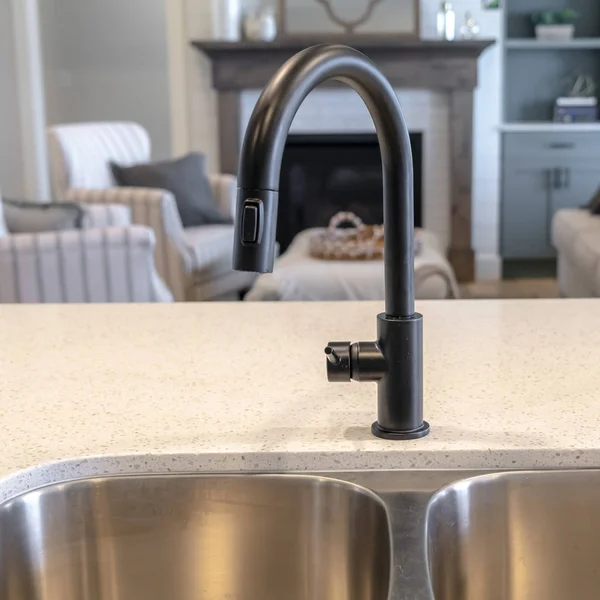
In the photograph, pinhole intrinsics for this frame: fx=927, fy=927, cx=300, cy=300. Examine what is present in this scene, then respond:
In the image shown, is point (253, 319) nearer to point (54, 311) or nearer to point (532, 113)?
point (54, 311)

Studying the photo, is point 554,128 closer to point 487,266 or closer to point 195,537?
point 487,266

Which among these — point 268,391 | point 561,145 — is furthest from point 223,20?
point 268,391

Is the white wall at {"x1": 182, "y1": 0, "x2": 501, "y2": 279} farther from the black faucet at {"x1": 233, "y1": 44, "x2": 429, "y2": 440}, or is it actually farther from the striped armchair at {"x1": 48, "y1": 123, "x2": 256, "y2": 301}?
the black faucet at {"x1": 233, "y1": 44, "x2": 429, "y2": 440}

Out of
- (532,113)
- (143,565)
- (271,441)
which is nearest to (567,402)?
(271,441)

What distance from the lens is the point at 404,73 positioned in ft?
17.7

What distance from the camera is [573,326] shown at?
1101 mm

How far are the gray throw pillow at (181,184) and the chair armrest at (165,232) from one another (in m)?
0.37

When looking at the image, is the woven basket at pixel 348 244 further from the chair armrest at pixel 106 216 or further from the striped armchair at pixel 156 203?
the chair armrest at pixel 106 216

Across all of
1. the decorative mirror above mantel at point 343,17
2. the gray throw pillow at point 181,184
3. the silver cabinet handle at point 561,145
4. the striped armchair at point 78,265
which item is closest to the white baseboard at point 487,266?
the silver cabinet handle at point 561,145

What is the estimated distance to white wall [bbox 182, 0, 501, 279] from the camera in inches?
216

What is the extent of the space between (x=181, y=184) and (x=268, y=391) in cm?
376

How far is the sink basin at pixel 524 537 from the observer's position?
71cm

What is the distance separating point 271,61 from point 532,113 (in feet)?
6.06

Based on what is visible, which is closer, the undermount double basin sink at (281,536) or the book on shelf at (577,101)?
the undermount double basin sink at (281,536)
